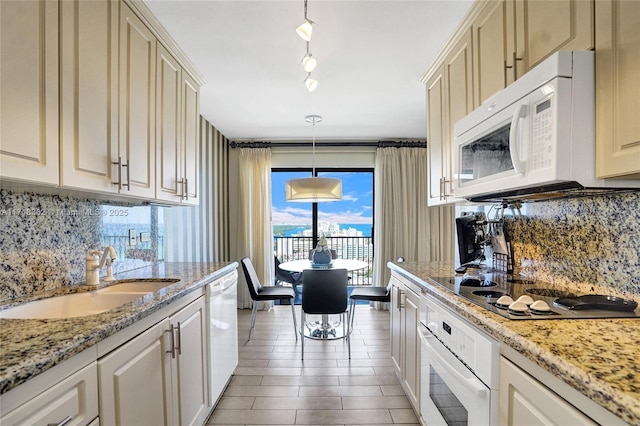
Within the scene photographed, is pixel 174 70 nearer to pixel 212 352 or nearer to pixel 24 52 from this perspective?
pixel 24 52

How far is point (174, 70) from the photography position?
7.06 ft

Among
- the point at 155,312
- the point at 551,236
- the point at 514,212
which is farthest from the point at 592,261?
the point at 155,312

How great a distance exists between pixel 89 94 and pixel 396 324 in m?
2.29

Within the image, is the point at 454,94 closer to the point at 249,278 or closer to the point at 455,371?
the point at 455,371

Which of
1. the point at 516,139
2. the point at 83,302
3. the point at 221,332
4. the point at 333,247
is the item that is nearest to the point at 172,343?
the point at 83,302

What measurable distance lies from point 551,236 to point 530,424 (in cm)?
105

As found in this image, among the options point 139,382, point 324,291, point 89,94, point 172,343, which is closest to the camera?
point 139,382

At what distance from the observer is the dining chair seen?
2.99m

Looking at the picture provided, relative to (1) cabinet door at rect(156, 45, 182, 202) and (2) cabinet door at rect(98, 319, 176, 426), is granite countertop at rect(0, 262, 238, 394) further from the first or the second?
(1) cabinet door at rect(156, 45, 182, 202)

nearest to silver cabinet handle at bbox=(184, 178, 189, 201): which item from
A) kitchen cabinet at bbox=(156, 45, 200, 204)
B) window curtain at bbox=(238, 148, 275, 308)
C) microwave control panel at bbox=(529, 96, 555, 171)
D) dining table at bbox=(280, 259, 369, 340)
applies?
kitchen cabinet at bbox=(156, 45, 200, 204)

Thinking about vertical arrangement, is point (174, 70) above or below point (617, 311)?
above

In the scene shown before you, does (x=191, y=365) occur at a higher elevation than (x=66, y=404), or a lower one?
lower

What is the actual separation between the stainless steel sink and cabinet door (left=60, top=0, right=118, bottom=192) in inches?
20.5

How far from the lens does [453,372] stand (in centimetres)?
128
